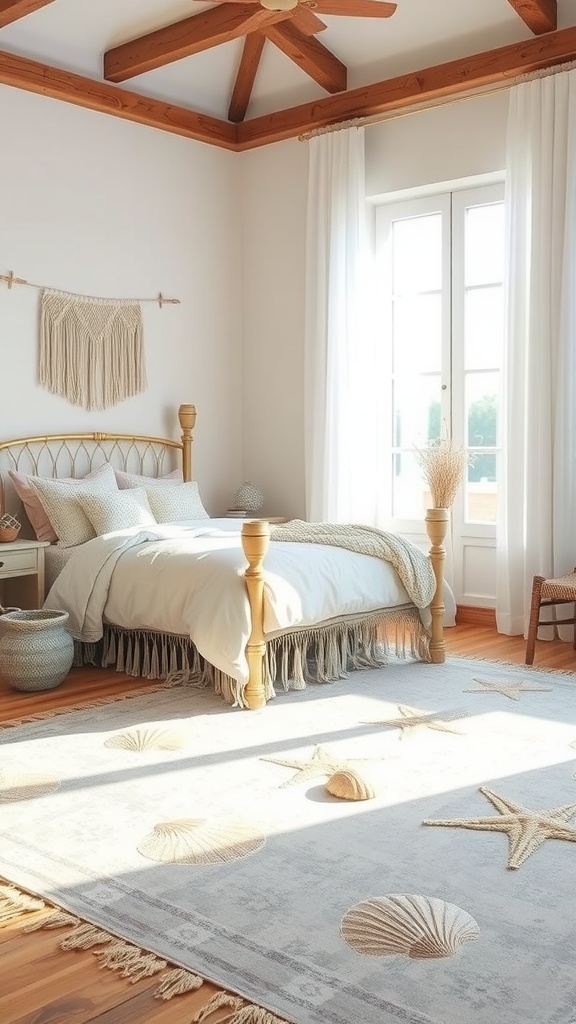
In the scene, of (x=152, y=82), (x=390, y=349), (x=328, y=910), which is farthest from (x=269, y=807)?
(x=152, y=82)

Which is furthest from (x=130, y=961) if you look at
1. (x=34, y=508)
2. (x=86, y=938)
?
(x=34, y=508)

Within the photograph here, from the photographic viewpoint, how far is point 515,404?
210 inches

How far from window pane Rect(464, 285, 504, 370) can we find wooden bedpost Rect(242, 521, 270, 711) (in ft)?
7.72

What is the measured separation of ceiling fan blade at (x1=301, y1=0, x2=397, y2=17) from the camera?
14.2 feet

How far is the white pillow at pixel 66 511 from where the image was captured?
506 cm

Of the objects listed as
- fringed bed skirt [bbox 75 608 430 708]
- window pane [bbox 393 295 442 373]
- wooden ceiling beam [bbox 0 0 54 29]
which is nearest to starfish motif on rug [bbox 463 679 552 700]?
fringed bed skirt [bbox 75 608 430 708]

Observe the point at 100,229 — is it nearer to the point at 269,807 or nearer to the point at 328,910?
the point at 269,807

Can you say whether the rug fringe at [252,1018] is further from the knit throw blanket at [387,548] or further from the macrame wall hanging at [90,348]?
the macrame wall hanging at [90,348]

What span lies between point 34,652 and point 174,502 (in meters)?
1.57

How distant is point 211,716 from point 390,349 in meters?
3.03

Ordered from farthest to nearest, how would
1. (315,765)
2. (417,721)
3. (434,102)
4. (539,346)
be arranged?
(434,102) → (539,346) → (417,721) → (315,765)

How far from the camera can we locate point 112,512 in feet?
16.4

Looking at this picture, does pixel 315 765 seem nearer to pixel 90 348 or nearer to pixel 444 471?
pixel 444 471

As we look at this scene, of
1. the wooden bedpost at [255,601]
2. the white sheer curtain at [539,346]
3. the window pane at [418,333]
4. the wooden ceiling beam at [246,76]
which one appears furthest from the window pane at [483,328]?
the wooden bedpost at [255,601]
